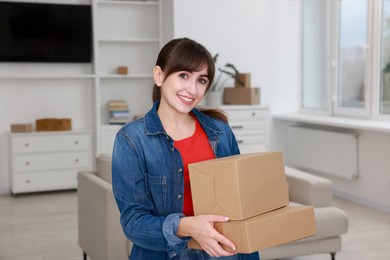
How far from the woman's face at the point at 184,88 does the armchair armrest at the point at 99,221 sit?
5.67ft

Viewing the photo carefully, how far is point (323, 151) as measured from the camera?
6090 millimetres

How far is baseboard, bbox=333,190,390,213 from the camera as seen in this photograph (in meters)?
5.31

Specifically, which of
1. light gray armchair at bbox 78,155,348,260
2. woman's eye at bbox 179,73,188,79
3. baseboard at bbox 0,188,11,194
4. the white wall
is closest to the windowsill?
the white wall

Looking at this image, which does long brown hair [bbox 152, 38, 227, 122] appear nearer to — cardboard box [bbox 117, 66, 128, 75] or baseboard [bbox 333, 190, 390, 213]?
baseboard [bbox 333, 190, 390, 213]

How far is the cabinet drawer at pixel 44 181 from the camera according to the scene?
6172 mm

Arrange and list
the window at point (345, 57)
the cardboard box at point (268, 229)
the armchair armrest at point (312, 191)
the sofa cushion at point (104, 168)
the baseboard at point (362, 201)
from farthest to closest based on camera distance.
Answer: the window at point (345, 57) → the baseboard at point (362, 201) → the armchair armrest at point (312, 191) → the sofa cushion at point (104, 168) → the cardboard box at point (268, 229)

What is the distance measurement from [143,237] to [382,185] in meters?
4.41

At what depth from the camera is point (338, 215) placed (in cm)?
365

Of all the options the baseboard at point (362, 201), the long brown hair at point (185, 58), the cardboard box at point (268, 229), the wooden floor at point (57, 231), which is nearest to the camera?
the cardboard box at point (268, 229)

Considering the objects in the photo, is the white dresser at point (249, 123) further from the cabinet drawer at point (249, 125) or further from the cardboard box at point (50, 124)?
the cardboard box at point (50, 124)

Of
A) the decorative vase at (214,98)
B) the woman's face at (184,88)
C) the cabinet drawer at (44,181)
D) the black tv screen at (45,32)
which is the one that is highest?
the black tv screen at (45,32)

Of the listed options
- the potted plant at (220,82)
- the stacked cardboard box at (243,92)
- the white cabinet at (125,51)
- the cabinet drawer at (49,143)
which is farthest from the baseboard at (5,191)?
the stacked cardboard box at (243,92)

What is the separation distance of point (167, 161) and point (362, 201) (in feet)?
14.9

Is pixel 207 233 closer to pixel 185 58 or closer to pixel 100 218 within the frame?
pixel 185 58
